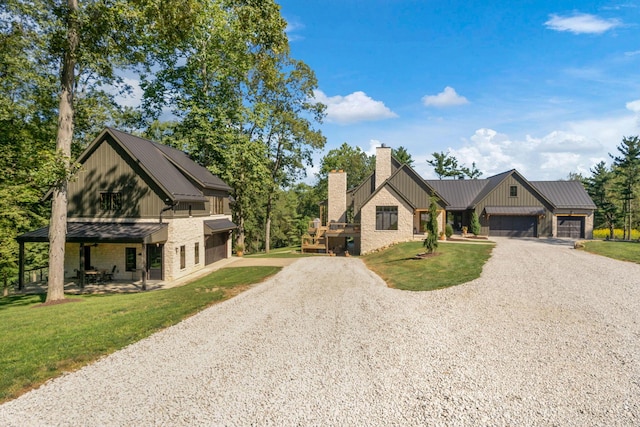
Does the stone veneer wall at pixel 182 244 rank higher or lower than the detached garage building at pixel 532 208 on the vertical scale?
lower

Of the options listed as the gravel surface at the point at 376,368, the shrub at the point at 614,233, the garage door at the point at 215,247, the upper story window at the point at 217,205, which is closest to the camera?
the gravel surface at the point at 376,368

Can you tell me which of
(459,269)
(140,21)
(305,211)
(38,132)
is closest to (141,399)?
(140,21)

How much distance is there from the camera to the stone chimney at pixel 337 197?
36.8 meters

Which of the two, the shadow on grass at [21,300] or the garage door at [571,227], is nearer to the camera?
the shadow on grass at [21,300]

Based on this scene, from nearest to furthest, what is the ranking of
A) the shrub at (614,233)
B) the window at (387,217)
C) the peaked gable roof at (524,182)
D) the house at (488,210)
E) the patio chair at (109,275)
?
the patio chair at (109,275) → the window at (387,217) → the house at (488,210) → the peaked gable roof at (524,182) → the shrub at (614,233)

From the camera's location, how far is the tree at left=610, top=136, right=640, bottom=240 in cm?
3362

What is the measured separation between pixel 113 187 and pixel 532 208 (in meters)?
37.1

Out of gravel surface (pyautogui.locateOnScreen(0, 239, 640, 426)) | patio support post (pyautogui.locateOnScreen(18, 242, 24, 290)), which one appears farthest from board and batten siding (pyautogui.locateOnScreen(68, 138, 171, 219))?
gravel surface (pyautogui.locateOnScreen(0, 239, 640, 426))

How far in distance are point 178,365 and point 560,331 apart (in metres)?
10.6

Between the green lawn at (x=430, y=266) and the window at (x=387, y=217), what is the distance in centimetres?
311

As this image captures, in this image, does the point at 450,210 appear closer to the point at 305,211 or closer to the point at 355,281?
the point at 355,281

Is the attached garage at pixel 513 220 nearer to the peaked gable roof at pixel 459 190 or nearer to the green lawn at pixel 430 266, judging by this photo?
the peaked gable roof at pixel 459 190

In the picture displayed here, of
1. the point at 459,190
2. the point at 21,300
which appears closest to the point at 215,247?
the point at 21,300

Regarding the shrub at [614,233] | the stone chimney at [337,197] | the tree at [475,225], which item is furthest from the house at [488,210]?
the shrub at [614,233]
